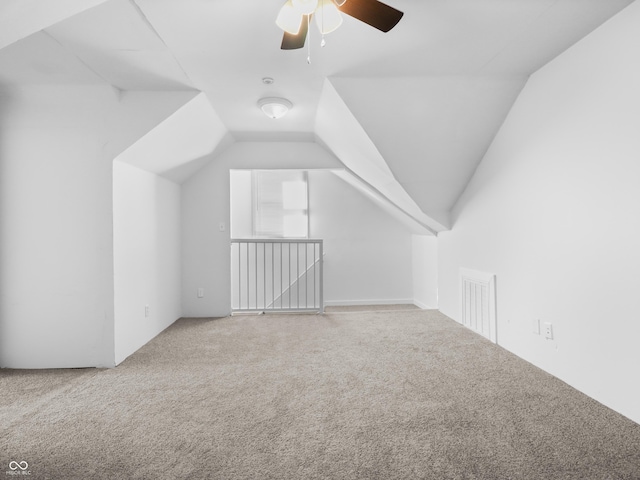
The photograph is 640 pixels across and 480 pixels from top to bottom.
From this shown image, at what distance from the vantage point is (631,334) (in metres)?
1.81

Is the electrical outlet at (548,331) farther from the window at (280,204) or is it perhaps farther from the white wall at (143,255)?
the window at (280,204)

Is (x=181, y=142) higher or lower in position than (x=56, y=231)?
higher

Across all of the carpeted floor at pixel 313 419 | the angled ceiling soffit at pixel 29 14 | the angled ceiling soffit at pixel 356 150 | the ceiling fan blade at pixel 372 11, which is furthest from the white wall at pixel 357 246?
the angled ceiling soffit at pixel 29 14

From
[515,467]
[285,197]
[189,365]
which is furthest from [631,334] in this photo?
[285,197]

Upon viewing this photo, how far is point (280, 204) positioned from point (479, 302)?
3.80m

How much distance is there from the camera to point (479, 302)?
3.38 meters

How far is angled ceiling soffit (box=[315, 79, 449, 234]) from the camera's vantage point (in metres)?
2.96

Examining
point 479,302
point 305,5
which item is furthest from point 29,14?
point 479,302

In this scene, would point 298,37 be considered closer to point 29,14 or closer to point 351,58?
point 351,58

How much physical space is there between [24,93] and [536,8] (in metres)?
3.42

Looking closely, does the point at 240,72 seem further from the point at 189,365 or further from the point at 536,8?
the point at 189,365

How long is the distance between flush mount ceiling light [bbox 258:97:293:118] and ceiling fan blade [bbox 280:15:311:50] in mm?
1213

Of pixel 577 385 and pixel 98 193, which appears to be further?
pixel 98 193

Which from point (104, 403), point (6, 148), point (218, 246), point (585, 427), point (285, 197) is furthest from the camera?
point (285, 197)
